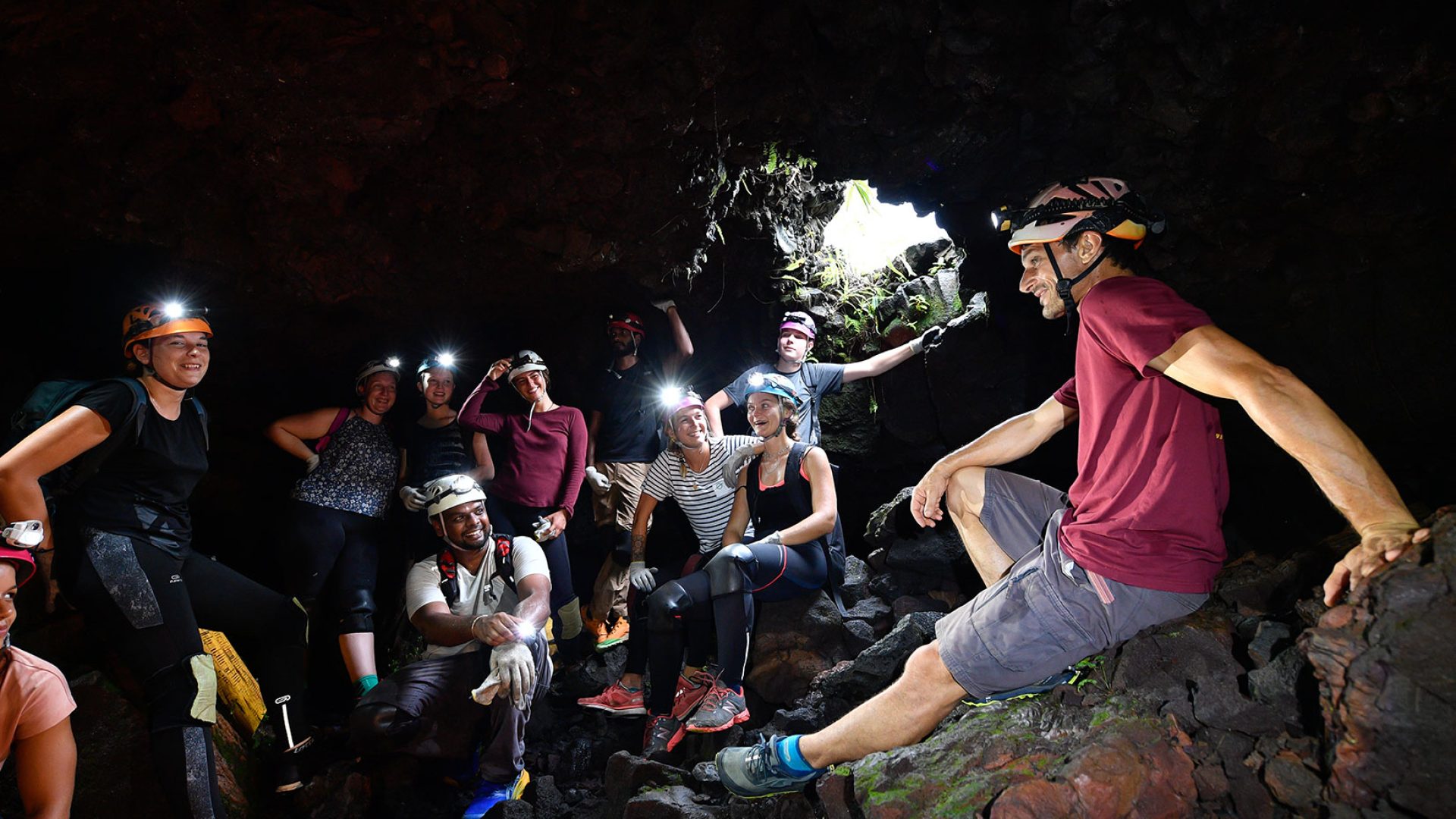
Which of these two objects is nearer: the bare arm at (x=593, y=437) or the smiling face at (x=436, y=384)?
the smiling face at (x=436, y=384)

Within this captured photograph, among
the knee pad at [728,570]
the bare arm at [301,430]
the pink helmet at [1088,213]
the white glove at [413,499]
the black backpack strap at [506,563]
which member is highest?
the bare arm at [301,430]

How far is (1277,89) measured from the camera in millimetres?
4426

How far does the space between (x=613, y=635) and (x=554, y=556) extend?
1213 mm

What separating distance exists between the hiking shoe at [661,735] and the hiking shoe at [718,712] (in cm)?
12

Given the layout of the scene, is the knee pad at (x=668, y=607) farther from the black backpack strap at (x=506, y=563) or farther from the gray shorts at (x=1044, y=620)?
the gray shorts at (x=1044, y=620)

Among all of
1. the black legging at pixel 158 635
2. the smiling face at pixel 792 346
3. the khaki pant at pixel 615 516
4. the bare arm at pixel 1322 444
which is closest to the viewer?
the bare arm at pixel 1322 444

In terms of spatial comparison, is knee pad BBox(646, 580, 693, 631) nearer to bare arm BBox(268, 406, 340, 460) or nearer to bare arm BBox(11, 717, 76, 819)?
bare arm BBox(11, 717, 76, 819)

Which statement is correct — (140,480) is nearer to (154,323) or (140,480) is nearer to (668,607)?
(154,323)

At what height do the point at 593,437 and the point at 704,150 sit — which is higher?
the point at 704,150

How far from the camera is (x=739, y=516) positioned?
5.81 meters

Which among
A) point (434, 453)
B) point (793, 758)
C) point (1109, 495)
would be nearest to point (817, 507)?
point (793, 758)

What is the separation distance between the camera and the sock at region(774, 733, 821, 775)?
10.6 ft

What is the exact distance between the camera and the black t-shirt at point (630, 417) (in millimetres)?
7289

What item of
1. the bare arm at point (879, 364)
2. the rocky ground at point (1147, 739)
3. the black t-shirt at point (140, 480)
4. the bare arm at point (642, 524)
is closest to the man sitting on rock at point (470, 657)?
the rocky ground at point (1147, 739)
